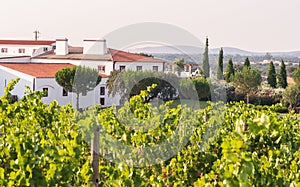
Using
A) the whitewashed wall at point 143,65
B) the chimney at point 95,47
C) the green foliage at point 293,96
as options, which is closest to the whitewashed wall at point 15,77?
the chimney at point 95,47

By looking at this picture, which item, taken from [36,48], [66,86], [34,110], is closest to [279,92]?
[66,86]

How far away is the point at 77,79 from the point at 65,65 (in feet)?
19.7

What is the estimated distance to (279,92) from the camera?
35625 mm

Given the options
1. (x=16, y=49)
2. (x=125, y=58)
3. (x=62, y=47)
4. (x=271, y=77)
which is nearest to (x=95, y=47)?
(x=125, y=58)

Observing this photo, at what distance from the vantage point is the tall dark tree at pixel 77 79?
28.3m

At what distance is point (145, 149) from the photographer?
23.4 ft

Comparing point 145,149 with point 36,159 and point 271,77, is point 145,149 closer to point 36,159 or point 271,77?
point 36,159

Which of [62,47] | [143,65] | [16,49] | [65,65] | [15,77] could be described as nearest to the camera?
[15,77]

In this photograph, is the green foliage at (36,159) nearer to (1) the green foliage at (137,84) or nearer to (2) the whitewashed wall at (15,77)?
(2) the whitewashed wall at (15,77)

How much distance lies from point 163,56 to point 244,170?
36.9m

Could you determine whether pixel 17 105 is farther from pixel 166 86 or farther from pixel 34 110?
pixel 166 86

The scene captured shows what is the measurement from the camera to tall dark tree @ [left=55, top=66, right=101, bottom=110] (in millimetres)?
28344

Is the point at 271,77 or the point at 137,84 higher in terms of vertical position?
the point at 271,77

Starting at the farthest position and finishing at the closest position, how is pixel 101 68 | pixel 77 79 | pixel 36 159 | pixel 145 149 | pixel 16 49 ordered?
pixel 16 49
pixel 101 68
pixel 77 79
pixel 145 149
pixel 36 159
